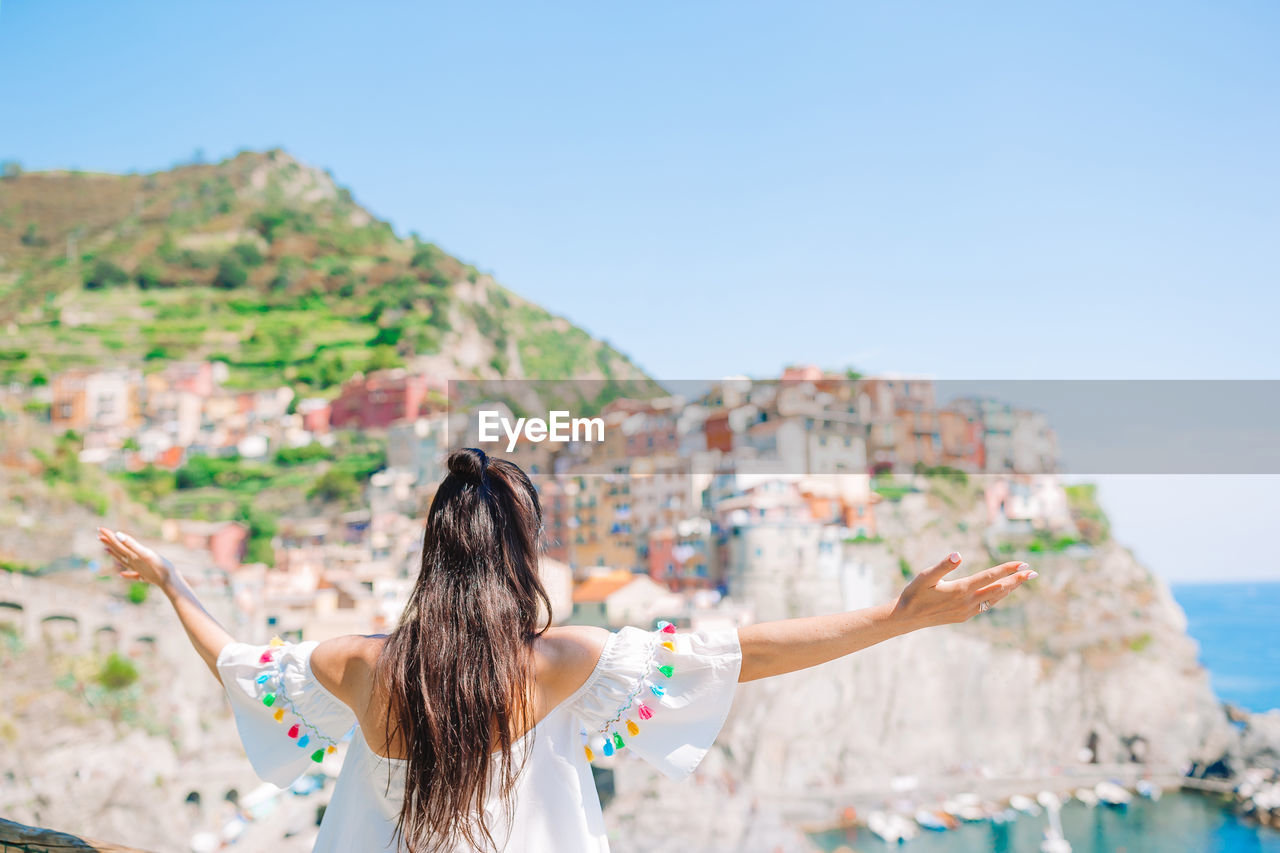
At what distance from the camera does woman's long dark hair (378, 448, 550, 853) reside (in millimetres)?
686

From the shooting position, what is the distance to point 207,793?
12.7 meters

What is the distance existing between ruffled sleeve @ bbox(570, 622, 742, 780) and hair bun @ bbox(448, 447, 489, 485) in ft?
0.62

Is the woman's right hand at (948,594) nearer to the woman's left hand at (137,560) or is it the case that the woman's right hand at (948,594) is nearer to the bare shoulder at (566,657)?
the bare shoulder at (566,657)

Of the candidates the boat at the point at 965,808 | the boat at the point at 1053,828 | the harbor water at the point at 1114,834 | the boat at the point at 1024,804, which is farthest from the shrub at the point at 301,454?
the boat at the point at 1053,828

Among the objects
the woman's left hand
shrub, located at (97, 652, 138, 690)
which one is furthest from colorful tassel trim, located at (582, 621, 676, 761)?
shrub, located at (97, 652, 138, 690)

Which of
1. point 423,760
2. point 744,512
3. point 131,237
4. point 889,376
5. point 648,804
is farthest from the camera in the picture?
point 131,237

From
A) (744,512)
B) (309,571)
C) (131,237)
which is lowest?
(309,571)

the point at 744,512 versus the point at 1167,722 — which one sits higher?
the point at 744,512

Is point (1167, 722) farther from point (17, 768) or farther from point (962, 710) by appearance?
point (17, 768)

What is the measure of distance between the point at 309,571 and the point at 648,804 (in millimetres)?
9727

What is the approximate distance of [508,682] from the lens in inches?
27.1

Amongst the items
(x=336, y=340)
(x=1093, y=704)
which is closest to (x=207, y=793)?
(x=1093, y=704)

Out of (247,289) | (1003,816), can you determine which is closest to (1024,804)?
(1003,816)

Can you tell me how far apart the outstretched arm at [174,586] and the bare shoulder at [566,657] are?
41cm
